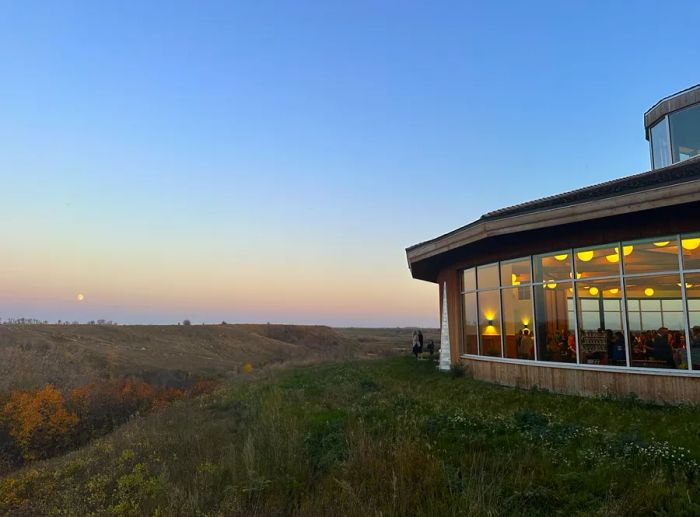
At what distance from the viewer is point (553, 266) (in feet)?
35.3

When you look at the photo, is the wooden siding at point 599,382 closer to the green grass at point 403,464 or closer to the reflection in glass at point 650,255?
the green grass at point 403,464

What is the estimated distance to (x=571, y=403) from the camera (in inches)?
346

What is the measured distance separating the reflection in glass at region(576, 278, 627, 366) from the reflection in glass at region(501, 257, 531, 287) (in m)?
1.49

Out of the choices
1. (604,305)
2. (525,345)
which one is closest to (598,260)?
(604,305)

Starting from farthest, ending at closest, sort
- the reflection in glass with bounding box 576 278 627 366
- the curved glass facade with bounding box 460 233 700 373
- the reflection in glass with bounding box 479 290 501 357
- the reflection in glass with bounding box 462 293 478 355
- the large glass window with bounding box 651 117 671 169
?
the large glass window with bounding box 651 117 671 169 → the reflection in glass with bounding box 462 293 478 355 → the reflection in glass with bounding box 479 290 501 357 → the reflection in glass with bounding box 576 278 627 366 → the curved glass facade with bounding box 460 233 700 373

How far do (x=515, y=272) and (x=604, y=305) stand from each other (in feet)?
8.06

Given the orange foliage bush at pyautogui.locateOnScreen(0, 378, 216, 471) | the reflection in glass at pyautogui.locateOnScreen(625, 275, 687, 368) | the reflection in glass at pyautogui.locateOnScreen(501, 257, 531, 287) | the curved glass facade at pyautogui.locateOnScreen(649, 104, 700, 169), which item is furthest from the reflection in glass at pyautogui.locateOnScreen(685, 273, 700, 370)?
the orange foliage bush at pyautogui.locateOnScreen(0, 378, 216, 471)

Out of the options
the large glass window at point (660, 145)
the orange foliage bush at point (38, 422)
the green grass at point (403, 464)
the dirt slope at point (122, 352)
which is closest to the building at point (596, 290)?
the green grass at point (403, 464)

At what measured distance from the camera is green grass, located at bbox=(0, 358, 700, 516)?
4.48 metres

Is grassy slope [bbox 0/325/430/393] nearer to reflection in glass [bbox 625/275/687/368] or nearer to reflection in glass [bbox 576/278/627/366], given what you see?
reflection in glass [bbox 576/278/627/366]

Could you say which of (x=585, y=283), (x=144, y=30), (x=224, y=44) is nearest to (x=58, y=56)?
(x=144, y=30)

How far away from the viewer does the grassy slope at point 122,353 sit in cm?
2616

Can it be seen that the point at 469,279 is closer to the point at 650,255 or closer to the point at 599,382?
the point at 599,382

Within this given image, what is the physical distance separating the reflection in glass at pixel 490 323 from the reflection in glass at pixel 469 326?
39 centimetres
